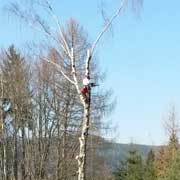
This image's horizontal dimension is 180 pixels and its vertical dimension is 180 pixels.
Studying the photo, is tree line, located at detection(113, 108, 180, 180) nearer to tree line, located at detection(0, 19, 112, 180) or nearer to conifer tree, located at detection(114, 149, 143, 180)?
conifer tree, located at detection(114, 149, 143, 180)

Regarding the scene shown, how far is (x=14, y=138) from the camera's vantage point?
106 feet

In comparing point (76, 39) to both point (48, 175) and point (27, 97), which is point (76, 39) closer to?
point (27, 97)

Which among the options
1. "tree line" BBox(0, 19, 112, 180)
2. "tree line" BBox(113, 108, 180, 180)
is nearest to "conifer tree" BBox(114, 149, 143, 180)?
"tree line" BBox(113, 108, 180, 180)

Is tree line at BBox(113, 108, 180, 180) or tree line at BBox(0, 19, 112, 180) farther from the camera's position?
tree line at BBox(113, 108, 180, 180)

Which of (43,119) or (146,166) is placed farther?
(146,166)

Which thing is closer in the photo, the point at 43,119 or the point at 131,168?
the point at 43,119

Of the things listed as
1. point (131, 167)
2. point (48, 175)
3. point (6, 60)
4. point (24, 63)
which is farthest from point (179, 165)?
point (131, 167)

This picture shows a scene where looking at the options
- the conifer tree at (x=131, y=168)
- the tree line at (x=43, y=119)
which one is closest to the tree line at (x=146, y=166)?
the conifer tree at (x=131, y=168)

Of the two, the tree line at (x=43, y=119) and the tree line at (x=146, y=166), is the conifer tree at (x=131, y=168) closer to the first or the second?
the tree line at (x=146, y=166)

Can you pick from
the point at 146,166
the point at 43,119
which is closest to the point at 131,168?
the point at 146,166

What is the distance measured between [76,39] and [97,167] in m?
8.78

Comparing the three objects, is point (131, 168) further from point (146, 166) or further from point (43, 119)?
point (43, 119)

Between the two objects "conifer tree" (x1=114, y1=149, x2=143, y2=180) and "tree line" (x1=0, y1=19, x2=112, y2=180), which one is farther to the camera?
"conifer tree" (x1=114, y1=149, x2=143, y2=180)

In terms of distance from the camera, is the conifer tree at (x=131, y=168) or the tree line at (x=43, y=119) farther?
the conifer tree at (x=131, y=168)
